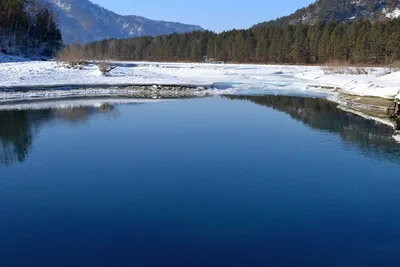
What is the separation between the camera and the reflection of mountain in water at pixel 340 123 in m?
13.7

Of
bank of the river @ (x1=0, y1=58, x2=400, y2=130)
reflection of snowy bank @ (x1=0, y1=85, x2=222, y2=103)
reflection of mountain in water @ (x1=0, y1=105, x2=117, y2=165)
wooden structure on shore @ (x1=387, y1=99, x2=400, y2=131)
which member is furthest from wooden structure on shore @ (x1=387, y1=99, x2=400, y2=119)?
reflection of mountain in water @ (x1=0, y1=105, x2=117, y2=165)

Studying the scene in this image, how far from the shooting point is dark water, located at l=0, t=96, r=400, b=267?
6.78m

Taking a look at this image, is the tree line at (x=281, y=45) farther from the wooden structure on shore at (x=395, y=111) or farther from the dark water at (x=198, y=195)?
the dark water at (x=198, y=195)

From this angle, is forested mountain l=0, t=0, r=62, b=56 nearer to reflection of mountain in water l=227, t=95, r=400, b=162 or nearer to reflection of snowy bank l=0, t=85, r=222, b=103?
reflection of snowy bank l=0, t=85, r=222, b=103

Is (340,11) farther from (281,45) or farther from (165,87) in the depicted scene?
(165,87)

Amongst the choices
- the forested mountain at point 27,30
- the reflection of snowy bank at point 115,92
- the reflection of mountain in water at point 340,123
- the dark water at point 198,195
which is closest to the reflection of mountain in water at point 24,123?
the dark water at point 198,195

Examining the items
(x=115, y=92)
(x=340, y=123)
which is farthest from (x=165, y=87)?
(x=340, y=123)

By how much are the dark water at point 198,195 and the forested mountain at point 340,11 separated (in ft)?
528

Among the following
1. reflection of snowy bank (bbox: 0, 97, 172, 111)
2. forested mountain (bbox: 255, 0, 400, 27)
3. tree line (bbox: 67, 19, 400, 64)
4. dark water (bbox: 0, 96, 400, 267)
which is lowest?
dark water (bbox: 0, 96, 400, 267)

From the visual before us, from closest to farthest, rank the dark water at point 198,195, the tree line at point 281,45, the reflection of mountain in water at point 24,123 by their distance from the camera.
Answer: the dark water at point 198,195, the reflection of mountain in water at point 24,123, the tree line at point 281,45

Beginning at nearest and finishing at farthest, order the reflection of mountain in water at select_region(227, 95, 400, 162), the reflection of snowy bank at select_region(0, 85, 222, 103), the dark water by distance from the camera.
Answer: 1. the dark water
2. the reflection of mountain in water at select_region(227, 95, 400, 162)
3. the reflection of snowy bank at select_region(0, 85, 222, 103)

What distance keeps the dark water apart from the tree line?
3807 centimetres

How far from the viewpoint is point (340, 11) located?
174250 millimetres

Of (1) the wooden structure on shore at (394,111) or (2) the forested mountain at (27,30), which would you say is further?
(2) the forested mountain at (27,30)
